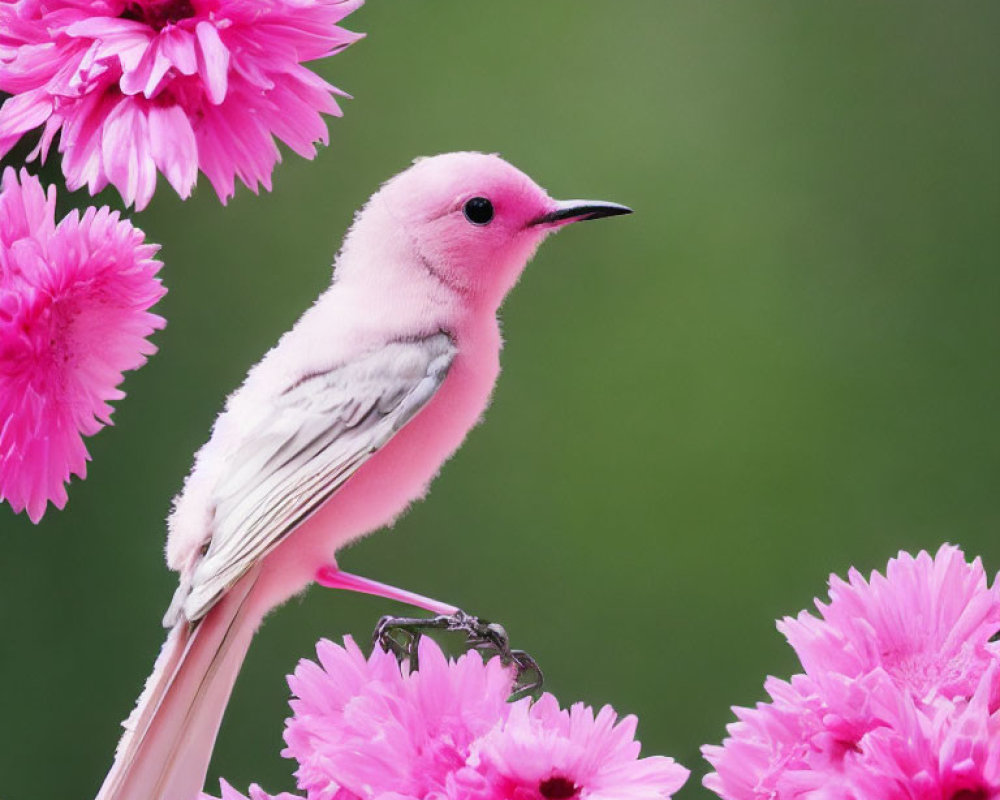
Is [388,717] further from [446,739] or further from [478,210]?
[478,210]

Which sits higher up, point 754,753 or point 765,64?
point 765,64

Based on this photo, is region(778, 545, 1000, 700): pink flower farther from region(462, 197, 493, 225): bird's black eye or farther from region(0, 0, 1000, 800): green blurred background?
region(0, 0, 1000, 800): green blurred background

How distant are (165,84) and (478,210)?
A: 15 cm

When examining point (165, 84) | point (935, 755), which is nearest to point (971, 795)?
point (935, 755)

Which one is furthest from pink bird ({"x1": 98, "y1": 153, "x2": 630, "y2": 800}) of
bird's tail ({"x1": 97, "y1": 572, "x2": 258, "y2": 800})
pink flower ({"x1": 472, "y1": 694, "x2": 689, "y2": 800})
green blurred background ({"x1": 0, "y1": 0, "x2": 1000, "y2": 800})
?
green blurred background ({"x1": 0, "y1": 0, "x2": 1000, "y2": 800})

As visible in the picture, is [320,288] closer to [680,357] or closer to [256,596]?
[680,357]

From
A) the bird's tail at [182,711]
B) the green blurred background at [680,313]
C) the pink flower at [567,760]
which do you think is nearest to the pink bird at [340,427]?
the bird's tail at [182,711]

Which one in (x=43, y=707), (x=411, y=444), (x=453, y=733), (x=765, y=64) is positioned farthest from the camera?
(x=765, y=64)

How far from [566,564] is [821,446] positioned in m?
0.29

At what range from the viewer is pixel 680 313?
1410mm

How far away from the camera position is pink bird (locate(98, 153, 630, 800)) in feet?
1.61

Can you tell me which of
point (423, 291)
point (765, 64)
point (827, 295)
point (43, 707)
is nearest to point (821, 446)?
point (827, 295)

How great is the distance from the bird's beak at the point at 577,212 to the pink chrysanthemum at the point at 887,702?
0.19 meters

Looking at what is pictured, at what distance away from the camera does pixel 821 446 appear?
4.66 feet
